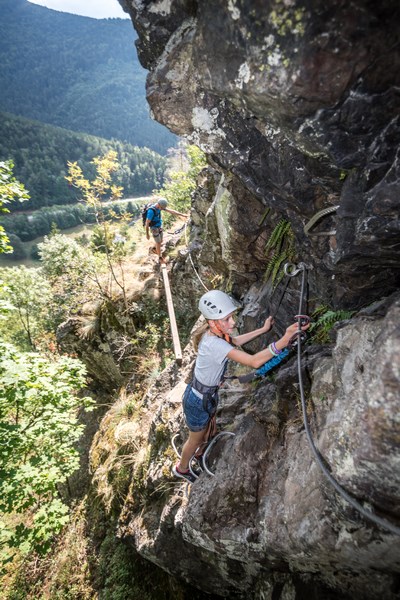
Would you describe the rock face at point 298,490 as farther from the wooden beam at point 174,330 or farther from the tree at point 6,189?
the tree at point 6,189

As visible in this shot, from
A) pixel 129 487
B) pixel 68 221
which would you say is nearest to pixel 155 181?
pixel 68 221

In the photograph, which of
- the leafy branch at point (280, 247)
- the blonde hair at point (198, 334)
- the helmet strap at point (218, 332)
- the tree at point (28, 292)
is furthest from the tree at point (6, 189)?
the tree at point (28, 292)

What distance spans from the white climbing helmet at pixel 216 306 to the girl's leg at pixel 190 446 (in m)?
1.88

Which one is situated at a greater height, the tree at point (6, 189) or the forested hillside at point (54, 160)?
the forested hillside at point (54, 160)

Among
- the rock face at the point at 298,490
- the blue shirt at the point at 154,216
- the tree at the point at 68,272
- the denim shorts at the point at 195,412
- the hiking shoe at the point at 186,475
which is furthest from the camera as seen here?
the tree at the point at 68,272

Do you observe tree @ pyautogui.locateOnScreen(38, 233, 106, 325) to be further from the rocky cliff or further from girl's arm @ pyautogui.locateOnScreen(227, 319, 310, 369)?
girl's arm @ pyautogui.locateOnScreen(227, 319, 310, 369)

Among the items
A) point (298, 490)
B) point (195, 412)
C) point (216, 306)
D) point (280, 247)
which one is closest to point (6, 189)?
point (216, 306)

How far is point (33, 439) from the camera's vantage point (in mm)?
6297

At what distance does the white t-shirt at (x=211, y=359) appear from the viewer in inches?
151

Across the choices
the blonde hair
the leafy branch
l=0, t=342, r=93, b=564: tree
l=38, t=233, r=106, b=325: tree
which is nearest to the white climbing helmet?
the blonde hair

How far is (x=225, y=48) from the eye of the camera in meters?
2.70

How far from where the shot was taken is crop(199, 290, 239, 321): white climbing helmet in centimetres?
388

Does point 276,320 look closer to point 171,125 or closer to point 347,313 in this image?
point 347,313

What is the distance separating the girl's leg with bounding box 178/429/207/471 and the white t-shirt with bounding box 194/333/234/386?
3.30 ft
